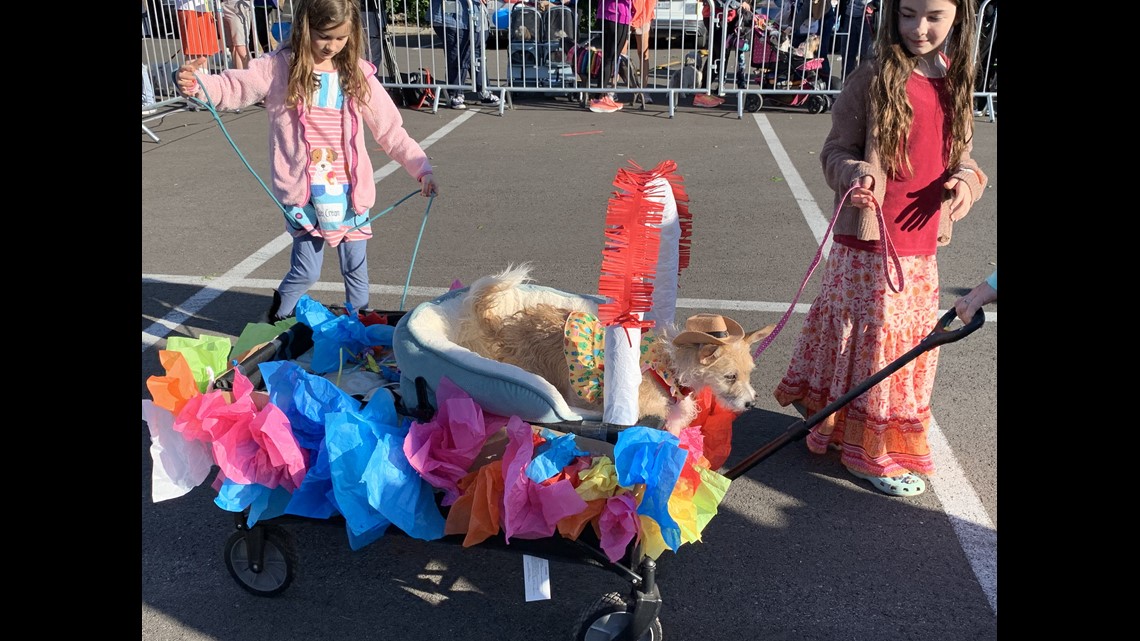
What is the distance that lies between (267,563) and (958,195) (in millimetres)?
2789

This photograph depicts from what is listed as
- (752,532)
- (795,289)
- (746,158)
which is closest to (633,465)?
(752,532)

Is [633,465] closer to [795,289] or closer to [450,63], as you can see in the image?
[795,289]

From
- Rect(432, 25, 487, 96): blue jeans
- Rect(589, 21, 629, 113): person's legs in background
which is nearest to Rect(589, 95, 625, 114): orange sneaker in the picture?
Rect(589, 21, 629, 113): person's legs in background

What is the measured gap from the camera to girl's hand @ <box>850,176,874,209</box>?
298 centimetres

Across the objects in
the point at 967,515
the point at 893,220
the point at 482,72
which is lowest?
the point at 967,515

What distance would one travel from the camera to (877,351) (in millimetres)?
3361

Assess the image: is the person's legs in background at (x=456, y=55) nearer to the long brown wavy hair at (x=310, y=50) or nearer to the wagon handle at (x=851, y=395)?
the long brown wavy hair at (x=310, y=50)

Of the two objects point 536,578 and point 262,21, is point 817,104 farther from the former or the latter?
point 536,578

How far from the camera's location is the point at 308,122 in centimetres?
384

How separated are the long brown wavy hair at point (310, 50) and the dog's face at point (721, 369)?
209 cm

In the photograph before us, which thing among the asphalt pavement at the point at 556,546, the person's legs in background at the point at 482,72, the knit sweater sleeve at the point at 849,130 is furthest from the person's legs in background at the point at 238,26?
the knit sweater sleeve at the point at 849,130

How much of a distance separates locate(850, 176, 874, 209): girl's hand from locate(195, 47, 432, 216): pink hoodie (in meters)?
1.97

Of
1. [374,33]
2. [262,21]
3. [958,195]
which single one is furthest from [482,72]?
[958,195]
